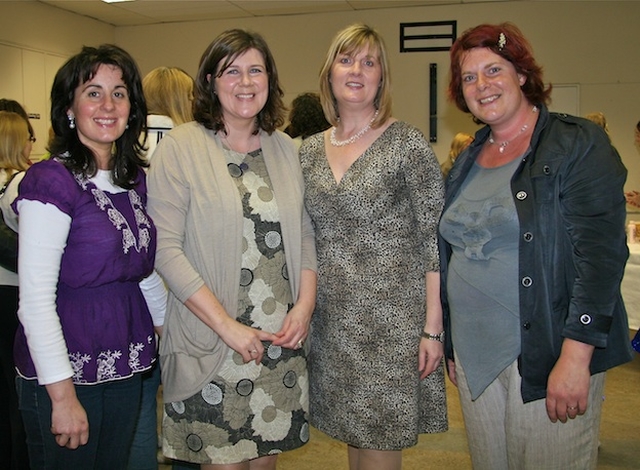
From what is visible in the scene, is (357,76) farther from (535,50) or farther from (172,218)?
(535,50)

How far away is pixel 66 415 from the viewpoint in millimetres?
1441

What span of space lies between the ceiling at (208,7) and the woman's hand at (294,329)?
5835mm

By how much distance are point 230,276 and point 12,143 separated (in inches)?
72.7

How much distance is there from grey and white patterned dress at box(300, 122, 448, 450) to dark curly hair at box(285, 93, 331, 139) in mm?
2036

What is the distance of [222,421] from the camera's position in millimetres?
1742

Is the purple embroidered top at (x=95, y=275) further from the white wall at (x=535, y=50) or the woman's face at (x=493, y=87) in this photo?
the white wall at (x=535, y=50)

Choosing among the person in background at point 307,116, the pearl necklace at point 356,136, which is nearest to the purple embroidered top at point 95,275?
the pearl necklace at point 356,136

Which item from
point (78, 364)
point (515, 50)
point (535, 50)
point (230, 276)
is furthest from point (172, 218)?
point (535, 50)

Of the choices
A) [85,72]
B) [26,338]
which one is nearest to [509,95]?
[85,72]

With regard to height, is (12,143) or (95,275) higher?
(12,143)

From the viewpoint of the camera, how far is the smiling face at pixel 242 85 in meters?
1.78

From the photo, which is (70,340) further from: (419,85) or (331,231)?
(419,85)

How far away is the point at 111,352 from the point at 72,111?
643mm

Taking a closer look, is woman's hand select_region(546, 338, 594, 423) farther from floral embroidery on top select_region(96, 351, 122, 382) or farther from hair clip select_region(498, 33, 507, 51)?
floral embroidery on top select_region(96, 351, 122, 382)
